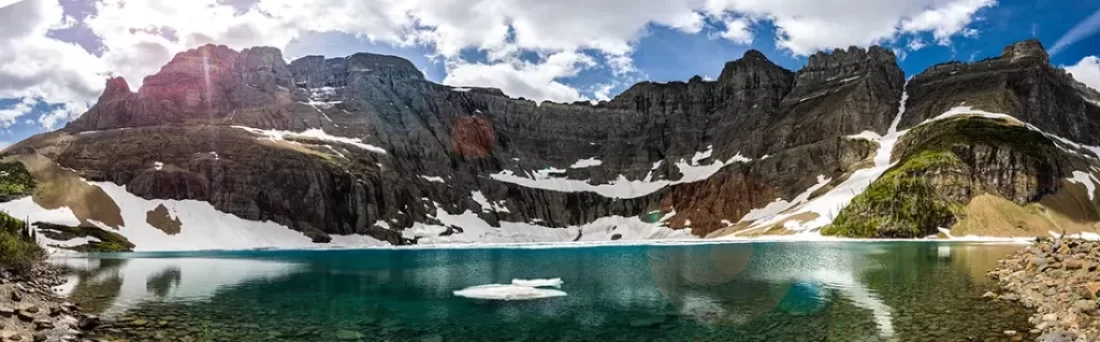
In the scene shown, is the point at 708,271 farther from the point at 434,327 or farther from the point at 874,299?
the point at 434,327

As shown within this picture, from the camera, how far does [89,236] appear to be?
497 ft

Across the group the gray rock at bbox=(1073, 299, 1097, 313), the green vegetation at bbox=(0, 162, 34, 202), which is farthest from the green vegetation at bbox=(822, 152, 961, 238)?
the green vegetation at bbox=(0, 162, 34, 202)

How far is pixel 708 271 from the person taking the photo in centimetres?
6606

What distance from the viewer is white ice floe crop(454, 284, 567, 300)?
46094 mm

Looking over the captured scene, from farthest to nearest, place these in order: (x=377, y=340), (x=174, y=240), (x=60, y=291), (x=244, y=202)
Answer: (x=244, y=202), (x=174, y=240), (x=60, y=291), (x=377, y=340)

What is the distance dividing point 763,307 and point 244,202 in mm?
190793

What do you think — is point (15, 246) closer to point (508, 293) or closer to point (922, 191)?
point (508, 293)

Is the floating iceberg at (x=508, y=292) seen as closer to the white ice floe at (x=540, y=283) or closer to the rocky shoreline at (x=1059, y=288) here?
the white ice floe at (x=540, y=283)

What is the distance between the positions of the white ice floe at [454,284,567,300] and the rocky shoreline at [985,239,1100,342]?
2761cm

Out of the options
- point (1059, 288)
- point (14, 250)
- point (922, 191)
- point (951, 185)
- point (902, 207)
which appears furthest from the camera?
point (951, 185)

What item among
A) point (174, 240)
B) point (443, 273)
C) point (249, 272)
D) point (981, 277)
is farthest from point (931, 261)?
point (174, 240)

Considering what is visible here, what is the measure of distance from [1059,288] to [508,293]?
33305 millimetres

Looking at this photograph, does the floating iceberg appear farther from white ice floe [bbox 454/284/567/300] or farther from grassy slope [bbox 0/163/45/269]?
grassy slope [bbox 0/163/45/269]

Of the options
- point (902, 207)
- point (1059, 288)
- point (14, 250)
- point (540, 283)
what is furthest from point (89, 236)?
point (902, 207)
